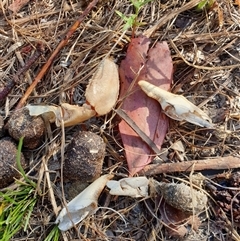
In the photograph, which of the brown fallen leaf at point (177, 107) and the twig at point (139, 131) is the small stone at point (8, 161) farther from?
the brown fallen leaf at point (177, 107)

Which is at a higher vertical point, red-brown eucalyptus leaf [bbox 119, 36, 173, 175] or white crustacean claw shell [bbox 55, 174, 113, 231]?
red-brown eucalyptus leaf [bbox 119, 36, 173, 175]

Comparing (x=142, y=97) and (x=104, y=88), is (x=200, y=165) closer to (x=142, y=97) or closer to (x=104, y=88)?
(x=142, y=97)

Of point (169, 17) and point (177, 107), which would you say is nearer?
point (177, 107)

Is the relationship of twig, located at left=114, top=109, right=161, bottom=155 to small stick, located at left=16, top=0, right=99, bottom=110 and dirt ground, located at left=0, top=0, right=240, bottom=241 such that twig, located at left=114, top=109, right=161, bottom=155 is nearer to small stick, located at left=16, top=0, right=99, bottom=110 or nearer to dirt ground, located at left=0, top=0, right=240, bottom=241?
dirt ground, located at left=0, top=0, right=240, bottom=241

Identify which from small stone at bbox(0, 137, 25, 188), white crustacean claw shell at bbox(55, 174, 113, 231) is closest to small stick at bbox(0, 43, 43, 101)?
small stone at bbox(0, 137, 25, 188)

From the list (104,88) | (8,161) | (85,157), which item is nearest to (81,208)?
(85,157)

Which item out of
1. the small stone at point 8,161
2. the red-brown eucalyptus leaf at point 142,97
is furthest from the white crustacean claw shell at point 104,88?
the small stone at point 8,161
